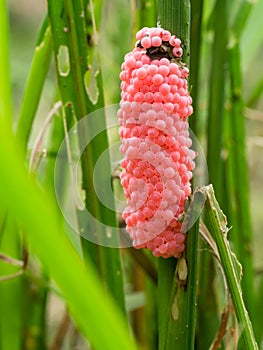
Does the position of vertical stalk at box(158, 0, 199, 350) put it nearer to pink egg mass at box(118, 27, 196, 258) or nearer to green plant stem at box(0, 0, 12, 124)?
pink egg mass at box(118, 27, 196, 258)

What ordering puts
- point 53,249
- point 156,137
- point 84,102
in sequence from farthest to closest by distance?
point 84,102
point 156,137
point 53,249

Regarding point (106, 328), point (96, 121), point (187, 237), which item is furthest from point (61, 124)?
point (106, 328)

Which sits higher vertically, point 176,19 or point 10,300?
point 176,19

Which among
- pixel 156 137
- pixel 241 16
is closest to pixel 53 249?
pixel 156 137

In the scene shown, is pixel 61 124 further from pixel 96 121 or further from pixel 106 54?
pixel 106 54

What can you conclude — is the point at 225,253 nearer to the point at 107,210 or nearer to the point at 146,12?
the point at 107,210

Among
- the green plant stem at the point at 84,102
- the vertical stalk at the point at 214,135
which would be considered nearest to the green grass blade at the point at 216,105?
the vertical stalk at the point at 214,135
